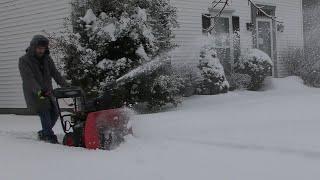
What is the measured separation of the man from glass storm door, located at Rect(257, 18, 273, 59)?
12.0 m

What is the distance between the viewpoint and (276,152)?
245 inches

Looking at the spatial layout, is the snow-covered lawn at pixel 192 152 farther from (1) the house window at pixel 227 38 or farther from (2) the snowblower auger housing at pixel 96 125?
(1) the house window at pixel 227 38

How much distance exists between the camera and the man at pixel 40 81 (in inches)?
316

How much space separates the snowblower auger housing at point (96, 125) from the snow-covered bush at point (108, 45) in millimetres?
3478

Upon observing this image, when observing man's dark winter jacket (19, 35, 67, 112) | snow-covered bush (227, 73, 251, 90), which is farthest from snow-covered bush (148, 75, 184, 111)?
snow-covered bush (227, 73, 251, 90)

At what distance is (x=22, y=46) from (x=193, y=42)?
4.75m

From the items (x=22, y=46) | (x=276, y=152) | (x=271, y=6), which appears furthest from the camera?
(x=271, y=6)

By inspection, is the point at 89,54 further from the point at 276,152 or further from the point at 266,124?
the point at 276,152

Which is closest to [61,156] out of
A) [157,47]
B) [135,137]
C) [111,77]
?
[135,137]

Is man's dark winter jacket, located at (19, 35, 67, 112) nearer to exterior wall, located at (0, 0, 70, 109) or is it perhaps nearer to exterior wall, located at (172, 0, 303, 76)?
exterior wall, located at (0, 0, 70, 109)

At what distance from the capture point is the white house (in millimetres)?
14594

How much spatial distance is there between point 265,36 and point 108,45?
9.50 meters

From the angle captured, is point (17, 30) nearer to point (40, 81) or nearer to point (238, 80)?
point (238, 80)

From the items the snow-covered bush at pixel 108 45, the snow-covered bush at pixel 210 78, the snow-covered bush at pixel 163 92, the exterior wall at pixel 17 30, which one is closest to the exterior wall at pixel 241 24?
the snow-covered bush at pixel 210 78
